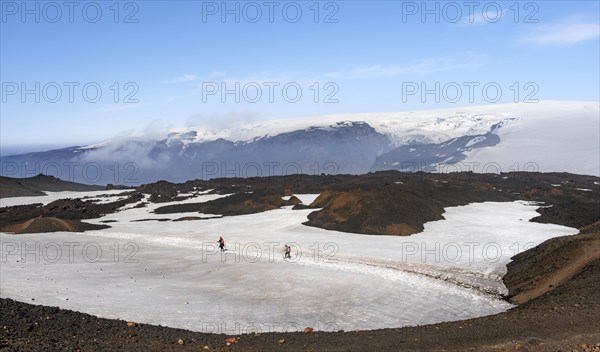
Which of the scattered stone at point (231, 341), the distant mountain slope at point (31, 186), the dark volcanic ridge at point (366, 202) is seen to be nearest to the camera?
the scattered stone at point (231, 341)

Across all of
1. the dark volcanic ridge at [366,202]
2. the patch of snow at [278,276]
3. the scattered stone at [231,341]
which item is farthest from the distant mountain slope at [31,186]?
the scattered stone at [231,341]

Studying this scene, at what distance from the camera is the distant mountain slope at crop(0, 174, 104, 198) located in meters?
116

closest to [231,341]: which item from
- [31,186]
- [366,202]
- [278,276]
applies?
[278,276]

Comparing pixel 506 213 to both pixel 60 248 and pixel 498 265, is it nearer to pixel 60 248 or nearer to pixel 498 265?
pixel 498 265

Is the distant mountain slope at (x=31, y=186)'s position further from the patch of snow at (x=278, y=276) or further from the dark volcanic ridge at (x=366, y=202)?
the patch of snow at (x=278, y=276)

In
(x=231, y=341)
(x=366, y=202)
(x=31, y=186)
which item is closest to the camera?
(x=231, y=341)

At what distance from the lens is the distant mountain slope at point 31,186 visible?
11650 centimetres

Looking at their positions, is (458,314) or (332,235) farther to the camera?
(332,235)

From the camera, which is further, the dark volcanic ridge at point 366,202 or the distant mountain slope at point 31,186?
the distant mountain slope at point 31,186

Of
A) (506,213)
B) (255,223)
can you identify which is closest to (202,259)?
(255,223)

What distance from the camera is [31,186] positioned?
446 ft

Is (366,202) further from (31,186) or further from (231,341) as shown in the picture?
(31,186)

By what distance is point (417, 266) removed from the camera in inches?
1328

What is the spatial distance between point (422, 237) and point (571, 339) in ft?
102
